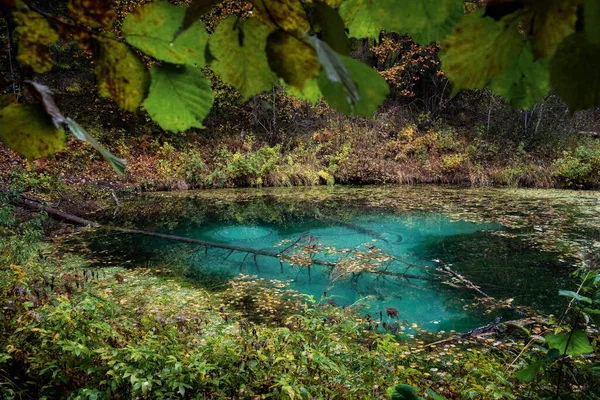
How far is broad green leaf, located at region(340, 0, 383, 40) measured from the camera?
0.42m

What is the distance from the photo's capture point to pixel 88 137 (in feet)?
1.00

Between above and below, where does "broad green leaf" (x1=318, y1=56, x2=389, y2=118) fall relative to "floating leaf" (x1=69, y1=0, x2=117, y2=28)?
below

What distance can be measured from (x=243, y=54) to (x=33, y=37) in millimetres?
177

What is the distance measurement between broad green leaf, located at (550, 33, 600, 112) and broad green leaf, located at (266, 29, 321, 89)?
16 centimetres

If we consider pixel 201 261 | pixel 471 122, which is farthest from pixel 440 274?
pixel 471 122

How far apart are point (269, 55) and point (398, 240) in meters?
5.60

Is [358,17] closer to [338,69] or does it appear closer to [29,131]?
[338,69]

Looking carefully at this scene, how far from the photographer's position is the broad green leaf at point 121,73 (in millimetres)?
331

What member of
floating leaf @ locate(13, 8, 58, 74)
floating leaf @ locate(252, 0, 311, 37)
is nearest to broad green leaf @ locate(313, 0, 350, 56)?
floating leaf @ locate(252, 0, 311, 37)

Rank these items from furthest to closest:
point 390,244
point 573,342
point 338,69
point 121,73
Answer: point 390,244
point 573,342
point 121,73
point 338,69

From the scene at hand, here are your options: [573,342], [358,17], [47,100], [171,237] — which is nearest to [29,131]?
[47,100]

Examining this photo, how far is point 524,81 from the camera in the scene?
391 mm

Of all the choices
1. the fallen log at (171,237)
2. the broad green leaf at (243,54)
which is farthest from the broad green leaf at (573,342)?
the fallen log at (171,237)

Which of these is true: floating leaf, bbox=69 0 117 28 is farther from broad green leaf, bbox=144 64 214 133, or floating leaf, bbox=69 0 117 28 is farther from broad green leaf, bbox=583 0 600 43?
broad green leaf, bbox=583 0 600 43
